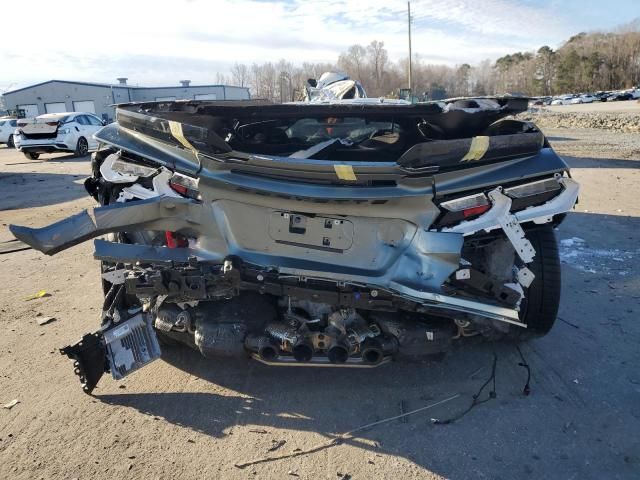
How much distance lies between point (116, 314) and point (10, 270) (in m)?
3.31

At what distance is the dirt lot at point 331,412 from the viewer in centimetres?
244

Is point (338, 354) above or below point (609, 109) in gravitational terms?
below

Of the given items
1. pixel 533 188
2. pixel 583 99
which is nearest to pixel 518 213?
pixel 533 188

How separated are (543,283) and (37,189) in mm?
11431

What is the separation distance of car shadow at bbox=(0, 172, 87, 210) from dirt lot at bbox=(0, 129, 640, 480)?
637 cm

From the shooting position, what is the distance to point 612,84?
72188 millimetres

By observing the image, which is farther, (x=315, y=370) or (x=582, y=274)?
(x=582, y=274)

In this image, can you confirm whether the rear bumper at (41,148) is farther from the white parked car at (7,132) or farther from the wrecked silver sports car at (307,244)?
the wrecked silver sports car at (307,244)

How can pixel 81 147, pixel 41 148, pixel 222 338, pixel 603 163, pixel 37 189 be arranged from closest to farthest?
1. pixel 222 338
2. pixel 37 189
3. pixel 603 163
4. pixel 41 148
5. pixel 81 147

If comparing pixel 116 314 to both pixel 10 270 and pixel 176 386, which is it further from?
pixel 10 270

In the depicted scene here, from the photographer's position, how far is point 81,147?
1794 centimetres

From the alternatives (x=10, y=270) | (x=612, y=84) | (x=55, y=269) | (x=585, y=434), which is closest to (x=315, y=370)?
(x=585, y=434)

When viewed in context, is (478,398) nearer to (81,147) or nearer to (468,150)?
(468,150)

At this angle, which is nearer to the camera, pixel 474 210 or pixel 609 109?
pixel 474 210
